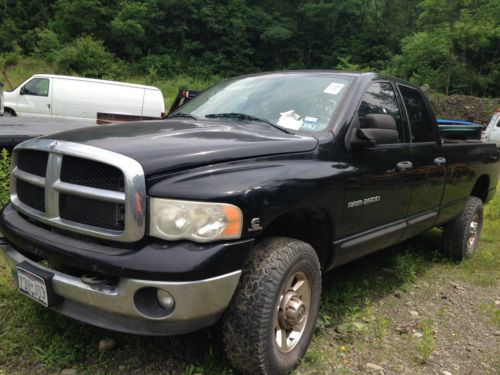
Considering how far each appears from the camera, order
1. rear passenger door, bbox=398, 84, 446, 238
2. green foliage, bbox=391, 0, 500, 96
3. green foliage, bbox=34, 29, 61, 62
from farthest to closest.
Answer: green foliage, bbox=34, 29, 61, 62 → green foliage, bbox=391, 0, 500, 96 → rear passenger door, bbox=398, 84, 446, 238

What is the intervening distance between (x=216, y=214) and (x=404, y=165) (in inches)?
79.6

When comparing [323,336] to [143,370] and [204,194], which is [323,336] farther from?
[204,194]

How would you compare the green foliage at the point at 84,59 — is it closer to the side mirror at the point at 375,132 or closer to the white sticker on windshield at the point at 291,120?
the white sticker on windshield at the point at 291,120

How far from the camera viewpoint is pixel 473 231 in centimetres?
516

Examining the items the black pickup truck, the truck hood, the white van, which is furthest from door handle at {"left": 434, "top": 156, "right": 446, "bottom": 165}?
the white van

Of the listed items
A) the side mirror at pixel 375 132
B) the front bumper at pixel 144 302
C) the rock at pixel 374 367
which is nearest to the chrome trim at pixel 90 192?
the front bumper at pixel 144 302

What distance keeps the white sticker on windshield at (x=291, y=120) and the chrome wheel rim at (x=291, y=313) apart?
104cm

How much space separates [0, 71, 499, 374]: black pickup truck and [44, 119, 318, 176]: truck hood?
A: 0.4 inches

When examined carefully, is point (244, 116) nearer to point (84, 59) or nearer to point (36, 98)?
point (36, 98)

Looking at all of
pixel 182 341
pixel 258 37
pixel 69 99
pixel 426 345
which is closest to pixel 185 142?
pixel 182 341

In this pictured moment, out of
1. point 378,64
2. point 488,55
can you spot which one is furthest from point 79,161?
point 378,64

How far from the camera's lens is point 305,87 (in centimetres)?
339

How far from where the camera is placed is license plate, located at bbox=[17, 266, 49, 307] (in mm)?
2230

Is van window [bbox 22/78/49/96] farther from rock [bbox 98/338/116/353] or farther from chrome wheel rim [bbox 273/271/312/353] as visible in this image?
chrome wheel rim [bbox 273/271/312/353]
